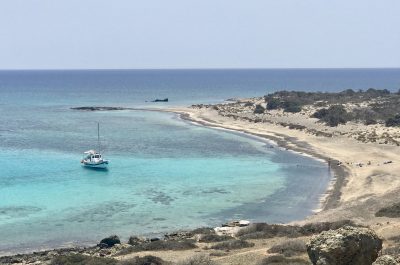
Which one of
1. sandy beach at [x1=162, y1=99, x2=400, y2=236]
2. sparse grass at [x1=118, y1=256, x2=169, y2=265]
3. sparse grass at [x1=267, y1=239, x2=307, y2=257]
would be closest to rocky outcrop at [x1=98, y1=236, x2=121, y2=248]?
sparse grass at [x1=118, y1=256, x2=169, y2=265]

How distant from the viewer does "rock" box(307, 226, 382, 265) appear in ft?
49.3

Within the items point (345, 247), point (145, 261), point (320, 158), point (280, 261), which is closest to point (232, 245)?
point (280, 261)

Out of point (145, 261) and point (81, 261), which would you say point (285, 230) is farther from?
point (81, 261)

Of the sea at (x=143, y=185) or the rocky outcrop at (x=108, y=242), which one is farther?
the sea at (x=143, y=185)

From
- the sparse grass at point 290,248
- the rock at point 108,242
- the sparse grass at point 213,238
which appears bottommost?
the rock at point 108,242

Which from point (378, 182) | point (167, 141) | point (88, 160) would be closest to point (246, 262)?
point (378, 182)

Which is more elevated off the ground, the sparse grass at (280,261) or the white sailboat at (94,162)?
the sparse grass at (280,261)

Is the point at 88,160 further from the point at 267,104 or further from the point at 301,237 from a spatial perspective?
the point at 267,104

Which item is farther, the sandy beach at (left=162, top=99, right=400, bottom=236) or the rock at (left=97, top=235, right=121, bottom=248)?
the sandy beach at (left=162, top=99, right=400, bottom=236)

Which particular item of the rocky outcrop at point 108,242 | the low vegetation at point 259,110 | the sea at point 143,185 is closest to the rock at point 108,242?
the rocky outcrop at point 108,242

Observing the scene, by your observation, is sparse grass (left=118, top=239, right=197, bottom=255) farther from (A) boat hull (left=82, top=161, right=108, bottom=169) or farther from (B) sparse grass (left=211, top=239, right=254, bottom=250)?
(A) boat hull (left=82, top=161, right=108, bottom=169)

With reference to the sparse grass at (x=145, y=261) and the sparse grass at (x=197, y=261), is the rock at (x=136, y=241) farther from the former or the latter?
the sparse grass at (x=197, y=261)

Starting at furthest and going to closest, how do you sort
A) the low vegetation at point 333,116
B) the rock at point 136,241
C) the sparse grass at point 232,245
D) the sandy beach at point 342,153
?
1. the low vegetation at point 333,116
2. the sandy beach at point 342,153
3. the rock at point 136,241
4. the sparse grass at point 232,245

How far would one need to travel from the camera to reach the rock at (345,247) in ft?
49.3
